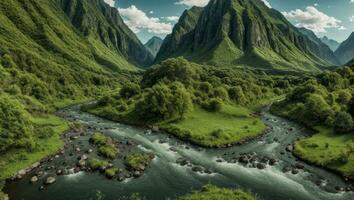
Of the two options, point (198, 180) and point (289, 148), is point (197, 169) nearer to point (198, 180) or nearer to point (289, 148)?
point (198, 180)

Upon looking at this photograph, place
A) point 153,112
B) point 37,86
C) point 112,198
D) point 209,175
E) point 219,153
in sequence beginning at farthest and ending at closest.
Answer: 1. point 37,86
2. point 153,112
3. point 219,153
4. point 209,175
5. point 112,198

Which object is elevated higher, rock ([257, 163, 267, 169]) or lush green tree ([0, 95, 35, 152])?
lush green tree ([0, 95, 35, 152])

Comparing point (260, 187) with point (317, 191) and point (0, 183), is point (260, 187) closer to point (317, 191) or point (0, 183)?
point (317, 191)

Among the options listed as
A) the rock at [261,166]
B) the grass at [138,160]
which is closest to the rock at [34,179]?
the grass at [138,160]

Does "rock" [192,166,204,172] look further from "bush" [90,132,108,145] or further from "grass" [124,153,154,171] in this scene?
"bush" [90,132,108,145]

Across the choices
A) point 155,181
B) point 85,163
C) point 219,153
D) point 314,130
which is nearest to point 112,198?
point 155,181

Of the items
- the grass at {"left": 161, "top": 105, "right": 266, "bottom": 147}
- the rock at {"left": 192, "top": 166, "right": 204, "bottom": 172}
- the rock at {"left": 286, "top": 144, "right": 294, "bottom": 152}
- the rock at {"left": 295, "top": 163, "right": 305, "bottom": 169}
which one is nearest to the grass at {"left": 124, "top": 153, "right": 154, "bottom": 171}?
the rock at {"left": 192, "top": 166, "right": 204, "bottom": 172}

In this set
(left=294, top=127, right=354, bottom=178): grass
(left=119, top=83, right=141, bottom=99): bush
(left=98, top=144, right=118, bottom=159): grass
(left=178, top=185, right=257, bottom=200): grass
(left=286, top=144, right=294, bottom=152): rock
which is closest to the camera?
(left=178, top=185, right=257, bottom=200): grass
